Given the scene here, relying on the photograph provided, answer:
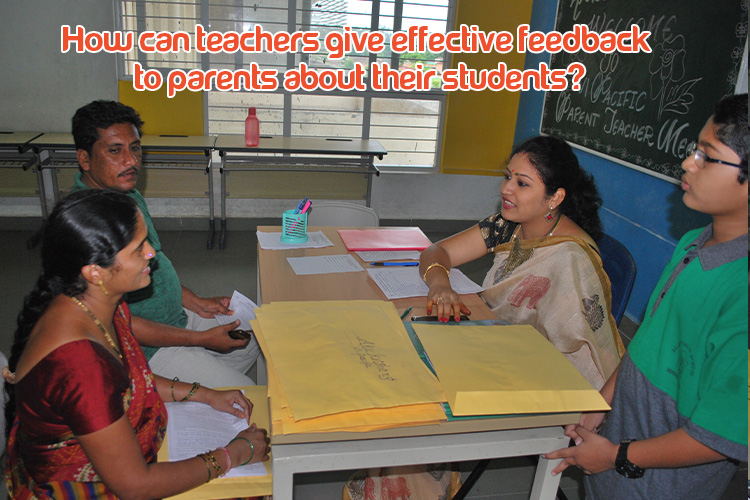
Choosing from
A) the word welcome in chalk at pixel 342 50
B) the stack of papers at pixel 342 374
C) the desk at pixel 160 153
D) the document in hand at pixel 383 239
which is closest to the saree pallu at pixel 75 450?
the stack of papers at pixel 342 374

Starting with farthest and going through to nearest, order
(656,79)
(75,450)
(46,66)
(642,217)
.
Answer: (46,66), (642,217), (656,79), (75,450)

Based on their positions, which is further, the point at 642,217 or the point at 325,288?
the point at 642,217

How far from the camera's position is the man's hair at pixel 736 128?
36.2 inches

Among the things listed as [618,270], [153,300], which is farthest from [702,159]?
[153,300]

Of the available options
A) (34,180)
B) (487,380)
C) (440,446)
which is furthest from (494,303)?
(34,180)

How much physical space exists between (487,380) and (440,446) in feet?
0.55

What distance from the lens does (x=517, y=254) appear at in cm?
181

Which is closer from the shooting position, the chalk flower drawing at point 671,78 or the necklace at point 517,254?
the necklace at point 517,254

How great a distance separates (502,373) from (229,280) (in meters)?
2.85

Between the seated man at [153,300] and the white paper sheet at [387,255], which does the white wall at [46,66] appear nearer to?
the seated man at [153,300]

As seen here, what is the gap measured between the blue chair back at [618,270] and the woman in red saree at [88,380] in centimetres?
125

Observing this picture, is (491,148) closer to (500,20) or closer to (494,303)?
(500,20)

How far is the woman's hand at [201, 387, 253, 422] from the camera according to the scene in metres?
1.40

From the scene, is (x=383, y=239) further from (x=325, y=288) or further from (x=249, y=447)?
(x=249, y=447)
